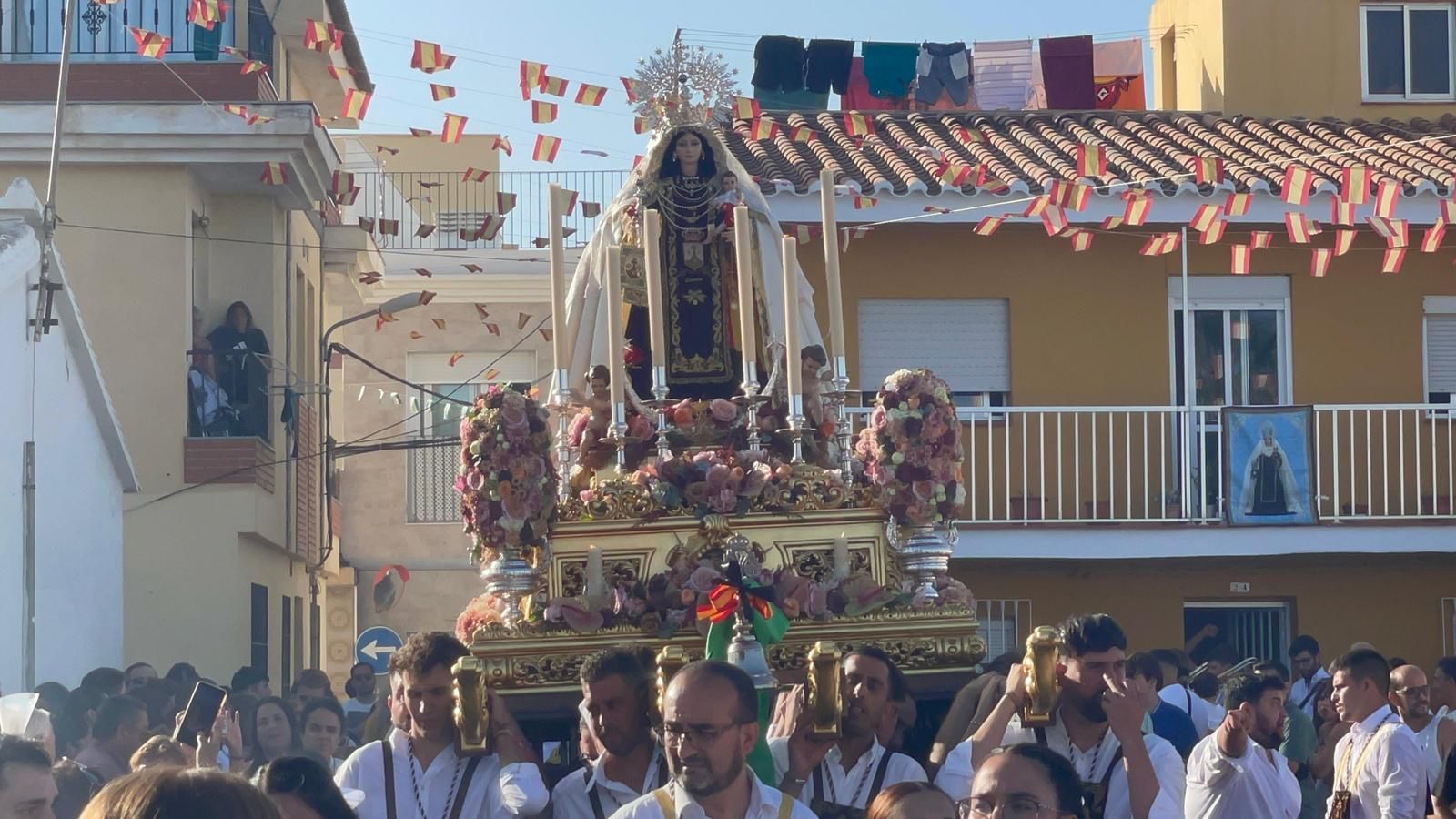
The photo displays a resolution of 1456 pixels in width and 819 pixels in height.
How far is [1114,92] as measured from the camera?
62.4ft

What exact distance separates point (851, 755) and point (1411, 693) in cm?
306

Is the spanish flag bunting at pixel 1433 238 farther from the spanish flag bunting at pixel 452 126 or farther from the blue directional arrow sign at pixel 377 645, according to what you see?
the blue directional arrow sign at pixel 377 645

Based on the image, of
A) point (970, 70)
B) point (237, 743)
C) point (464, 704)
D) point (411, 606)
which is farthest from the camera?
point (411, 606)

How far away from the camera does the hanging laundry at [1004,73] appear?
18.8 meters

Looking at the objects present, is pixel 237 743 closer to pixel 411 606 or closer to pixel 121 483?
pixel 121 483

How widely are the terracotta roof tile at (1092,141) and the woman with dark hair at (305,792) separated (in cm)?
1062

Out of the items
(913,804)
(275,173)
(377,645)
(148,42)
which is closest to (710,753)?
(913,804)

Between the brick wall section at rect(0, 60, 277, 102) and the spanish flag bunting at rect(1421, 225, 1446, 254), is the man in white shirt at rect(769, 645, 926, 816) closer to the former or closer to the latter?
the spanish flag bunting at rect(1421, 225, 1446, 254)

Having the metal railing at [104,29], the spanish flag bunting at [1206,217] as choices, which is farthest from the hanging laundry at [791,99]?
the spanish flag bunting at [1206,217]

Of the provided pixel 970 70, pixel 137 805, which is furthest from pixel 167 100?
pixel 137 805

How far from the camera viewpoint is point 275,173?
15.6 metres

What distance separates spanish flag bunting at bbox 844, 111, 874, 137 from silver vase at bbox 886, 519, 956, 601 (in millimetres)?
8156

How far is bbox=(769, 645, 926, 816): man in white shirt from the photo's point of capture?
5.37 m

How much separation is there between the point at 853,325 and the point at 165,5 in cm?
629
